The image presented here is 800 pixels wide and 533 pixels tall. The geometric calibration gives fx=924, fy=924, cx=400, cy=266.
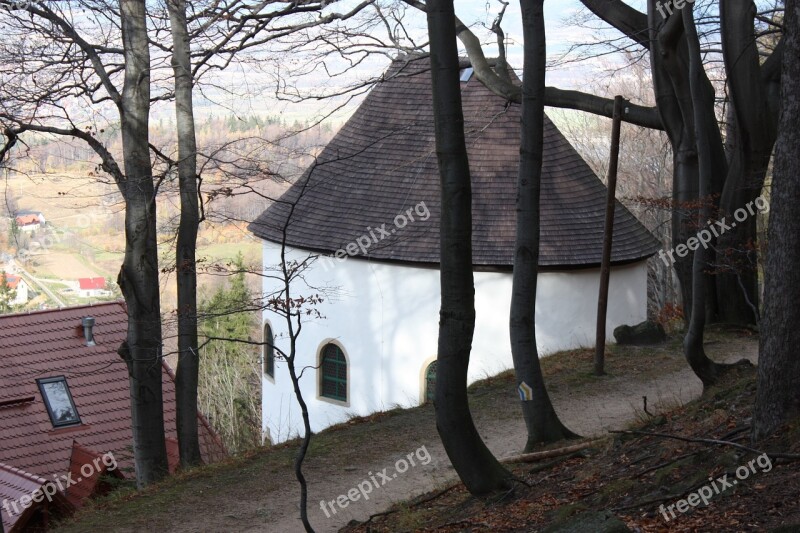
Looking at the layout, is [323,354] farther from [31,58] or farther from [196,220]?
[31,58]

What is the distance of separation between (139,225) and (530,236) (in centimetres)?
516

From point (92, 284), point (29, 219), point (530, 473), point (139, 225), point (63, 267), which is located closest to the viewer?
point (530, 473)

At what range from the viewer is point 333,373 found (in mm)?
19094

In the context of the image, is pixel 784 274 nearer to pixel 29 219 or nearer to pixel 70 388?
pixel 70 388

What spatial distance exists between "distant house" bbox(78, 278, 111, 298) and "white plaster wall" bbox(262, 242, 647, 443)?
2083cm

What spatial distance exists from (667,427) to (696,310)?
5.00 feet

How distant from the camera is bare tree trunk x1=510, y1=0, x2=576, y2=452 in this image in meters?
8.24

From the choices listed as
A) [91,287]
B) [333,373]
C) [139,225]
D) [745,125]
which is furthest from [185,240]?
[91,287]

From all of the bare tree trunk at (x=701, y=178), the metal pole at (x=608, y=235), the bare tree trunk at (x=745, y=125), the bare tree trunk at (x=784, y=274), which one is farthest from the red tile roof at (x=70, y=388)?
the bare tree trunk at (x=784, y=274)

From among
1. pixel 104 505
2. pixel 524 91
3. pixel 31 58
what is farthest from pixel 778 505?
pixel 31 58

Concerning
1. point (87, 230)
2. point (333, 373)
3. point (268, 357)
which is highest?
point (87, 230)

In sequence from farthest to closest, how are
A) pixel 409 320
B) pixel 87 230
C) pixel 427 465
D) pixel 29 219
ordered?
pixel 87 230
pixel 29 219
pixel 409 320
pixel 427 465

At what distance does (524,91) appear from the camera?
8320 millimetres

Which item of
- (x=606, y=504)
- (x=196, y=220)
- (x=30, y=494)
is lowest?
(x=30, y=494)
